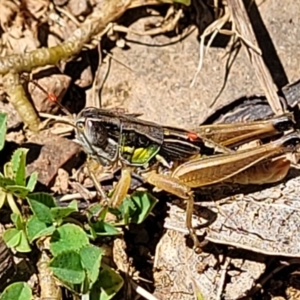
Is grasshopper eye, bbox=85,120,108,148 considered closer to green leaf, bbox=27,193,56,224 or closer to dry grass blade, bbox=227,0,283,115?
green leaf, bbox=27,193,56,224

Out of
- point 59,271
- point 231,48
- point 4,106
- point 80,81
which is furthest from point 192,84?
point 59,271

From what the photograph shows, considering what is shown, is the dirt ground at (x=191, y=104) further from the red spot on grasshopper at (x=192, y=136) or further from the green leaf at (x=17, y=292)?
the green leaf at (x=17, y=292)

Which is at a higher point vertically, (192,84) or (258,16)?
(258,16)

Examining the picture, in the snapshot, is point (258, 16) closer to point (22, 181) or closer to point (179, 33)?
point (179, 33)

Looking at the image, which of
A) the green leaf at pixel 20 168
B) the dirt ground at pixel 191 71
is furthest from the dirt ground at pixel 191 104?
the green leaf at pixel 20 168

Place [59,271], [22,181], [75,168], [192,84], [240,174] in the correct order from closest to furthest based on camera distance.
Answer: [59,271] → [22,181] → [240,174] → [75,168] → [192,84]

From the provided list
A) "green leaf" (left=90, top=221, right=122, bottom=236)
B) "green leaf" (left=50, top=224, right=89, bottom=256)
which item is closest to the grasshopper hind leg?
"green leaf" (left=90, top=221, right=122, bottom=236)
